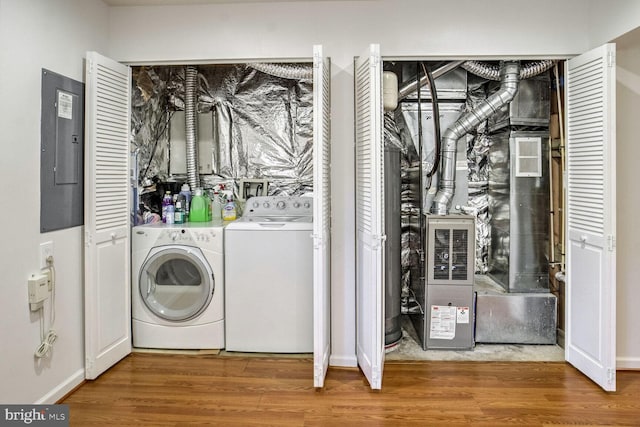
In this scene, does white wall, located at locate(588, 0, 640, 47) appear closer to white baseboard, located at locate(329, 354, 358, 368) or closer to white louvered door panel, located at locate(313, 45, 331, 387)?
white louvered door panel, located at locate(313, 45, 331, 387)

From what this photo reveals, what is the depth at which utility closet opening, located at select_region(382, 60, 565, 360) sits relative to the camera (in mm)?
3160

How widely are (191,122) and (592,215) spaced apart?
3178 millimetres

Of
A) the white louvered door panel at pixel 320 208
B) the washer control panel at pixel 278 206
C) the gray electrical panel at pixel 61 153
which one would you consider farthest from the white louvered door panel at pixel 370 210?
the gray electrical panel at pixel 61 153

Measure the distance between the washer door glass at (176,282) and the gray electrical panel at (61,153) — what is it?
2.18 feet

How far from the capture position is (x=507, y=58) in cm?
277

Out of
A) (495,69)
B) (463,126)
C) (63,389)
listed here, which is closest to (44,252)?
(63,389)

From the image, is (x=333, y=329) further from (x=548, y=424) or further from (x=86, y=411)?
(x=86, y=411)

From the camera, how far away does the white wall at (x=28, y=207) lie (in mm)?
2033

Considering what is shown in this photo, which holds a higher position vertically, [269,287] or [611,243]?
[611,243]

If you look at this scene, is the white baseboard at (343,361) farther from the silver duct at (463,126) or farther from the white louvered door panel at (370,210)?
the silver duct at (463,126)

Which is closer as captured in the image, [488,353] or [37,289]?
[37,289]

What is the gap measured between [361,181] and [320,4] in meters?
1.23

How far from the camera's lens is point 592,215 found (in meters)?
2.60

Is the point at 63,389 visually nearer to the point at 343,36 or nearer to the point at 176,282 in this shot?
the point at 176,282
